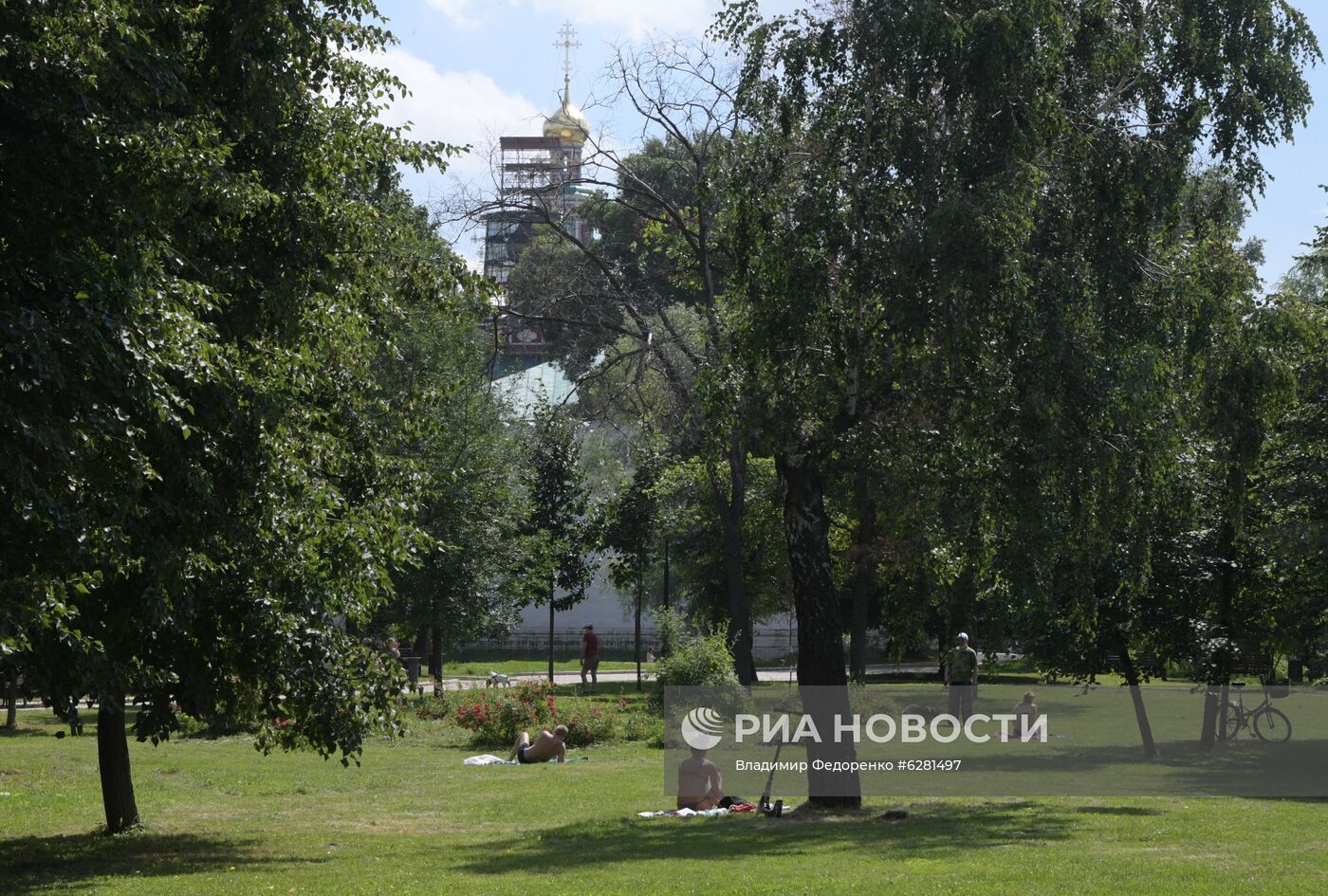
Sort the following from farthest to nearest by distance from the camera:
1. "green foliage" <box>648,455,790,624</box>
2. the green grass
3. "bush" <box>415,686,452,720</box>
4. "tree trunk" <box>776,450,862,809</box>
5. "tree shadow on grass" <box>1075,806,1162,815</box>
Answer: "green foliage" <box>648,455,790,624</box> < "bush" <box>415,686,452,720</box> < "tree trunk" <box>776,450,862,809</box> < "tree shadow on grass" <box>1075,806,1162,815</box> < the green grass


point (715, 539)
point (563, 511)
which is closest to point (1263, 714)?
point (715, 539)

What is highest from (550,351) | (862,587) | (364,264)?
(550,351)

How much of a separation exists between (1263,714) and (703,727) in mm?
9878

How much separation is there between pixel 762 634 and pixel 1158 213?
4763 cm

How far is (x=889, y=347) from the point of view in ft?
48.0

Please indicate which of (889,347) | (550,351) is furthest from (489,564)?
(889,347)

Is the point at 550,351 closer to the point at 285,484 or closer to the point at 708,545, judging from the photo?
the point at 708,545

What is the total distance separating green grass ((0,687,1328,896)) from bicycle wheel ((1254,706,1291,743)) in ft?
25.1

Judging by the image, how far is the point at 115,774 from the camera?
44.7ft

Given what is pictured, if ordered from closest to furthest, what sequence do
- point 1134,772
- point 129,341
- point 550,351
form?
1. point 129,341
2. point 1134,772
3. point 550,351

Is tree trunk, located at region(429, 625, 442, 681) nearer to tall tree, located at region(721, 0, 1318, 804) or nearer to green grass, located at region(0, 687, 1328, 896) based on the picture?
green grass, located at region(0, 687, 1328, 896)

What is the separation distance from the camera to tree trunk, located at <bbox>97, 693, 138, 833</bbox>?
13.3 meters

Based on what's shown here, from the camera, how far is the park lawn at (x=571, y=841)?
10.2 meters

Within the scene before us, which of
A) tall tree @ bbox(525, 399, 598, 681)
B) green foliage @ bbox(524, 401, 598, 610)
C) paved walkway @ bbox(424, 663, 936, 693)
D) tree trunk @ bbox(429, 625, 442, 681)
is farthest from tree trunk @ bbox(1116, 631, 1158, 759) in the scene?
tall tree @ bbox(525, 399, 598, 681)
